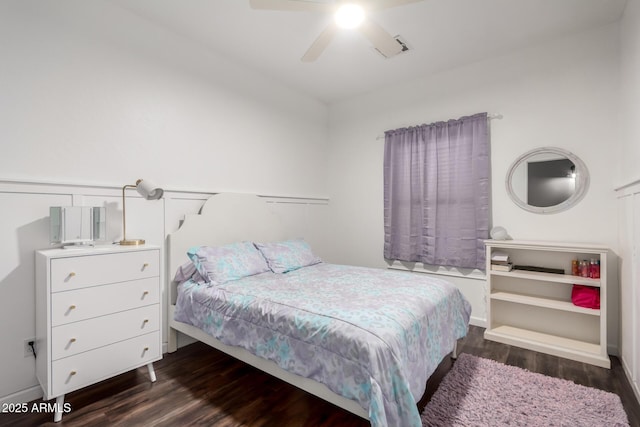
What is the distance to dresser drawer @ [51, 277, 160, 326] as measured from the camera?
1710mm

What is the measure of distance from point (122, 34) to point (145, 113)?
587 mm

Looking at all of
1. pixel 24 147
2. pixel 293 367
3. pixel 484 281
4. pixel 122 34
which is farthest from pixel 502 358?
pixel 122 34

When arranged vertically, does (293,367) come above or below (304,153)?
below

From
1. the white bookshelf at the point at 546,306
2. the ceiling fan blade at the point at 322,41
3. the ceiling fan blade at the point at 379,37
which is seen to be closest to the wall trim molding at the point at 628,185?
the white bookshelf at the point at 546,306

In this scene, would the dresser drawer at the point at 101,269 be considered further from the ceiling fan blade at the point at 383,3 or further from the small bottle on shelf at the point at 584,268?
the small bottle on shelf at the point at 584,268

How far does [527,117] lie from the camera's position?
9.52ft

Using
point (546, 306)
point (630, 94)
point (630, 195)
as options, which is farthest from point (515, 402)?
Answer: point (630, 94)

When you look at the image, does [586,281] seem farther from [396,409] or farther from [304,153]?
[304,153]

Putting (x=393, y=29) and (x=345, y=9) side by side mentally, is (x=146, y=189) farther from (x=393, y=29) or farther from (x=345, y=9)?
(x=393, y=29)

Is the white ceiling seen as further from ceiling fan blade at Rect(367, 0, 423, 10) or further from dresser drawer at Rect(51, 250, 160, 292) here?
dresser drawer at Rect(51, 250, 160, 292)

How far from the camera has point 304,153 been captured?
13.3 feet

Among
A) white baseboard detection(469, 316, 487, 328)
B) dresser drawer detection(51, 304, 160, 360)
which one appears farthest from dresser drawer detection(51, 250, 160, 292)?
white baseboard detection(469, 316, 487, 328)

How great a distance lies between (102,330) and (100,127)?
1423 millimetres

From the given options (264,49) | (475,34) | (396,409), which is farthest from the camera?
(264,49)
